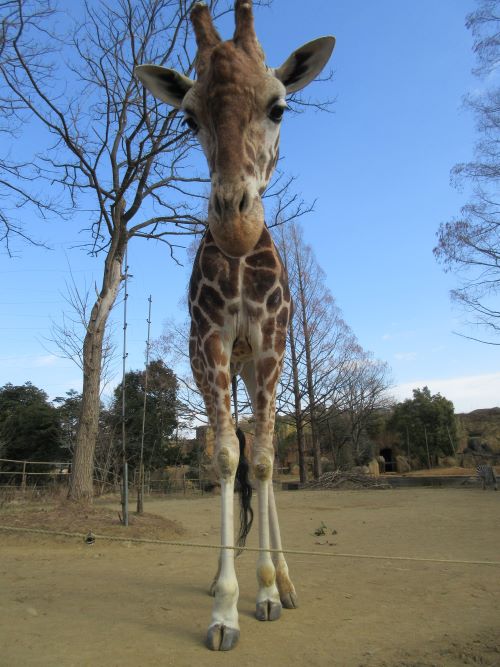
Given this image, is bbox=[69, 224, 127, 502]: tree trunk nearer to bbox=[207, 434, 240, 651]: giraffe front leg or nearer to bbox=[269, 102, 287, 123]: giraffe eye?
bbox=[207, 434, 240, 651]: giraffe front leg

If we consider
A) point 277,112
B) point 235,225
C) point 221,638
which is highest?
point 277,112

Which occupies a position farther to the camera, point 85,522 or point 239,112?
point 85,522

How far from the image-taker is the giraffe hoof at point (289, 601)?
3525 mm

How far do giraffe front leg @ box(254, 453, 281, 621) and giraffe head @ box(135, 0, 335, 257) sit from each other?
65.1 inches

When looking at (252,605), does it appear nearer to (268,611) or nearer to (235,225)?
(268,611)

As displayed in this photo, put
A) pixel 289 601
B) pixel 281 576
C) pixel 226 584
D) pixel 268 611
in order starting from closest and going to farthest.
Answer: pixel 226 584 → pixel 268 611 → pixel 289 601 → pixel 281 576

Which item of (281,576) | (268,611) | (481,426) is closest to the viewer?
(268,611)

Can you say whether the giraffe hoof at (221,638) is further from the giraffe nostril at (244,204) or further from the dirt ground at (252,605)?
the giraffe nostril at (244,204)

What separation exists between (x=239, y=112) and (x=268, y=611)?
3296mm

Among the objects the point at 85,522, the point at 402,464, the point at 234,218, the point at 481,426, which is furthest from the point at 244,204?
the point at 481,426

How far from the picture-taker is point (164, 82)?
12.6 feet

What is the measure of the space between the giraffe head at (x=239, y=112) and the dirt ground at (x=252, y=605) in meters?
2.33

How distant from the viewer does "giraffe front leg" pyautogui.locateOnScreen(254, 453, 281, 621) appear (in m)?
3.24

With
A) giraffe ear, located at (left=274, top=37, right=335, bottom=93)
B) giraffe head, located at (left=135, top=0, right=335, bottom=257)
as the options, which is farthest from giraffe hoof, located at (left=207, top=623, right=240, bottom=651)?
giraffe ear, located at (left=274, top=37, right=335, bottom=93)
